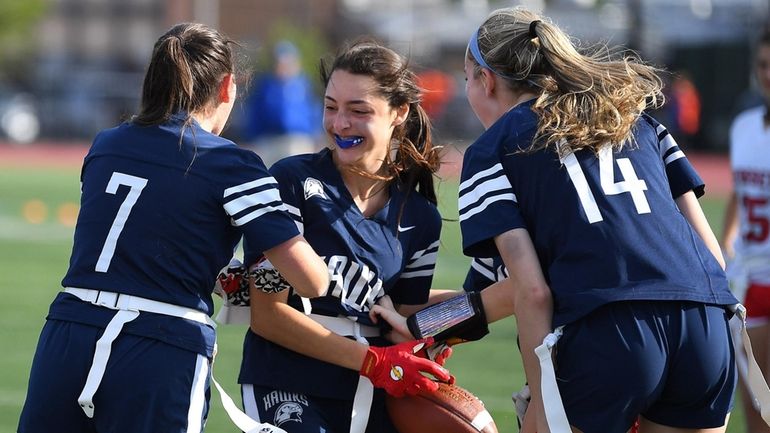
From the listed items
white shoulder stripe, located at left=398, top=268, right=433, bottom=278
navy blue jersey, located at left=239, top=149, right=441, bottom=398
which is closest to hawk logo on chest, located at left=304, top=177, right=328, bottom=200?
navy blue jersey, located at left=239, top=149, right=441, bottom=398

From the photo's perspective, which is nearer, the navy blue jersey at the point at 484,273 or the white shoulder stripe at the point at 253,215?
the white shoulder stripe at the point at 253,215

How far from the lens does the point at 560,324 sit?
10.2 feet

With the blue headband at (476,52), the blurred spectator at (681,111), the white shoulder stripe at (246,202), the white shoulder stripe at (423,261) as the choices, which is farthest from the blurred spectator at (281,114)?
the blurred spectator at (681,111)

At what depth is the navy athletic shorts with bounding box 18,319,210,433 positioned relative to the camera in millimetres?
3168

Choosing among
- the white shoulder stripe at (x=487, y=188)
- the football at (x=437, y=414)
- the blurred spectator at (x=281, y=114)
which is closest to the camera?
the white shoulder stripe at (x=487, y=188)

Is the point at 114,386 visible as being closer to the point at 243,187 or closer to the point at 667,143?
the point at 243,187

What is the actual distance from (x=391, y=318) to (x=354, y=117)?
64 cm

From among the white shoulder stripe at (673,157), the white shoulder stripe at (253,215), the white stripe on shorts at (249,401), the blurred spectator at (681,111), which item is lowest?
the blurred spectator at (681,111)

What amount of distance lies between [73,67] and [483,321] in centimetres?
5000

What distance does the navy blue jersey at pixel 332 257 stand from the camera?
3.73m

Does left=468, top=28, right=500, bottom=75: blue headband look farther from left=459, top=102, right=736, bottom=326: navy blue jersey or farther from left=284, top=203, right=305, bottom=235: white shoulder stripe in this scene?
left=284, top=203, right=305, bottom=235: white shoulder stripe

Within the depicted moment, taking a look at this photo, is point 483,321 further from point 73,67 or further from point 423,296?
point 73,67

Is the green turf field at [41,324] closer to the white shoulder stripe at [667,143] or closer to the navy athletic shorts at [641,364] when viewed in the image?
the white shoulder stripe at [667,143]

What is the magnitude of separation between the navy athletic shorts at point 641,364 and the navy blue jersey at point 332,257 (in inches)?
32.6
